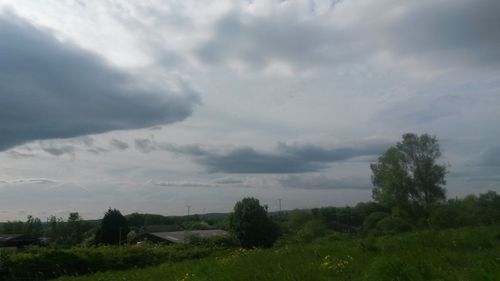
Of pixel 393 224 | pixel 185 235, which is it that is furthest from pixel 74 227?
pixel 393 224

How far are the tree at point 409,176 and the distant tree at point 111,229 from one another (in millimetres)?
28066

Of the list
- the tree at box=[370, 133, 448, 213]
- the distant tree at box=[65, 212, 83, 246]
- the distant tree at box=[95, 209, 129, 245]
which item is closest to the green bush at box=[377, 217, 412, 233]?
the tree at box=[370, 133, 448, 213]

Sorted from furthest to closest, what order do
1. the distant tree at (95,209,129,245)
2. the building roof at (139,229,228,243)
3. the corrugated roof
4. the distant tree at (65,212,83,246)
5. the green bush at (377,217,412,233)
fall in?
the distant tree at (65,212,83,246), the distant tree at (95,209,129,245), the green bush at (377,217,412,233), the corrugated roof, the building roof at (139,229,228,243)

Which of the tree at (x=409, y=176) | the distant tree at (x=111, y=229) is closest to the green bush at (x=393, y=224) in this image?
the tree at (x=409, y=176)

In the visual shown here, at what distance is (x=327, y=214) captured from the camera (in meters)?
107

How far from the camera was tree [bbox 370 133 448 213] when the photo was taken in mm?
54156

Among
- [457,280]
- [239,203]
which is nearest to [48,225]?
[239,203]

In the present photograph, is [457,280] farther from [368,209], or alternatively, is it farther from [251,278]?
[368,209]

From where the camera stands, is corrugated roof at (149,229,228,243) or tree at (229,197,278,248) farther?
tree at (229,197,278,248)

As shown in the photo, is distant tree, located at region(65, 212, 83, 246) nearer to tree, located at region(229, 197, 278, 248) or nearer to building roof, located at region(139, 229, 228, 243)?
building roof, located at region(139, 229, 228, 243)

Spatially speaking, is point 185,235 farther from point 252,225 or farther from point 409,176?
point 409,176

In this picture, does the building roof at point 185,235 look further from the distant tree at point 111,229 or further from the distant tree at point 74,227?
the distant tree at point 74,227

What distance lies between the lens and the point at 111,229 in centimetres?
5406

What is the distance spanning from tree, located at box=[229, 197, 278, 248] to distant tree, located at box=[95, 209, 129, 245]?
1276 cm
